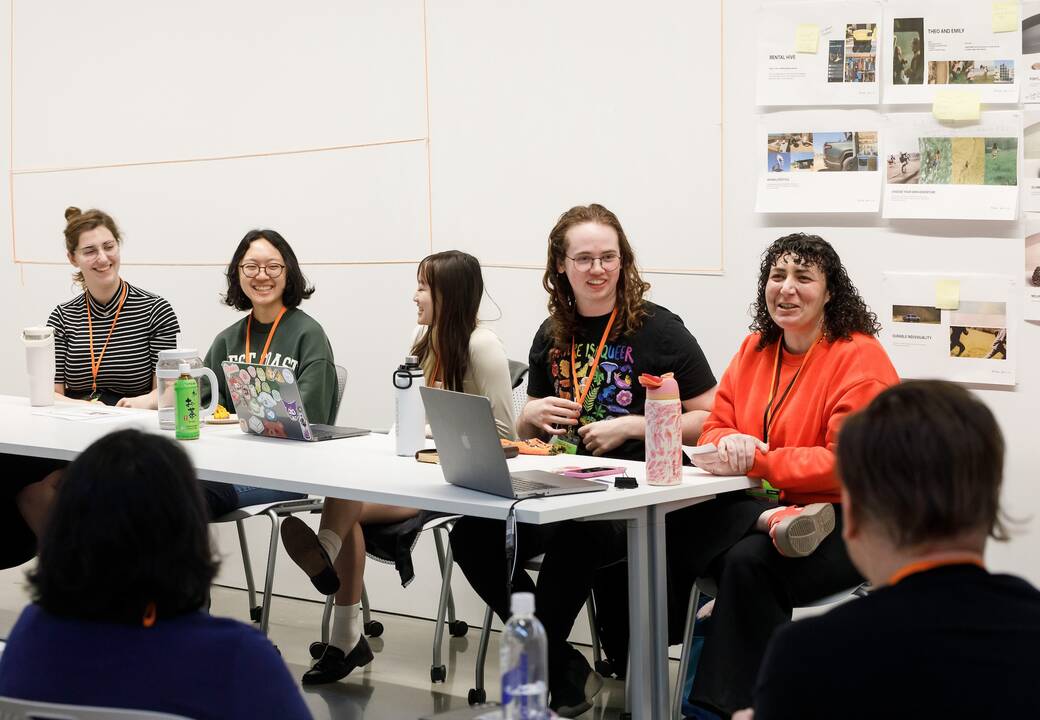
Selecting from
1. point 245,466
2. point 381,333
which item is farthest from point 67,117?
point 245,466

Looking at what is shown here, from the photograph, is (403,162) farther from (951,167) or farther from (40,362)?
(951,167)

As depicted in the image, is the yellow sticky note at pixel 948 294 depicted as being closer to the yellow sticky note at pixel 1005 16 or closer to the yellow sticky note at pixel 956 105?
the yellow sticky note at pixel 956 105

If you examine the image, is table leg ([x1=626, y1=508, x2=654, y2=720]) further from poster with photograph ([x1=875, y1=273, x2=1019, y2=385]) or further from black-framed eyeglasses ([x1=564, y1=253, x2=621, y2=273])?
poster with photograph ([x1=875, y1=273, x2=1019, y2=385])

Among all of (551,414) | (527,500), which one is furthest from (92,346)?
(527,500)

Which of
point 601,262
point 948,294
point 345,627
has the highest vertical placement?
point 601,262

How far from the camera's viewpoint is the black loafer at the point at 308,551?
327 cm

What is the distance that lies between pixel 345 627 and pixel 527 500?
1.41 metres

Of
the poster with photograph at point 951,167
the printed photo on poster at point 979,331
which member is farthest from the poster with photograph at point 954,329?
the poster with photograph at point 951,167

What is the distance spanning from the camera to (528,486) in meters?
Answer: 2.50

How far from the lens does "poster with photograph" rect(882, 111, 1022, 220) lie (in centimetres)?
322

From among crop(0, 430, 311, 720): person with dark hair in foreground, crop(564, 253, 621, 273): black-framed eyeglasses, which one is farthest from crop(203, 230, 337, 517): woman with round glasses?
crop(0, 430, 311, 720): person with dark hair in foreground

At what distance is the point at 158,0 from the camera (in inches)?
193

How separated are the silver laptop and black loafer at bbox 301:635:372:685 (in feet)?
3.96

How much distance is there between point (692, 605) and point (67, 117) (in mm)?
3717
